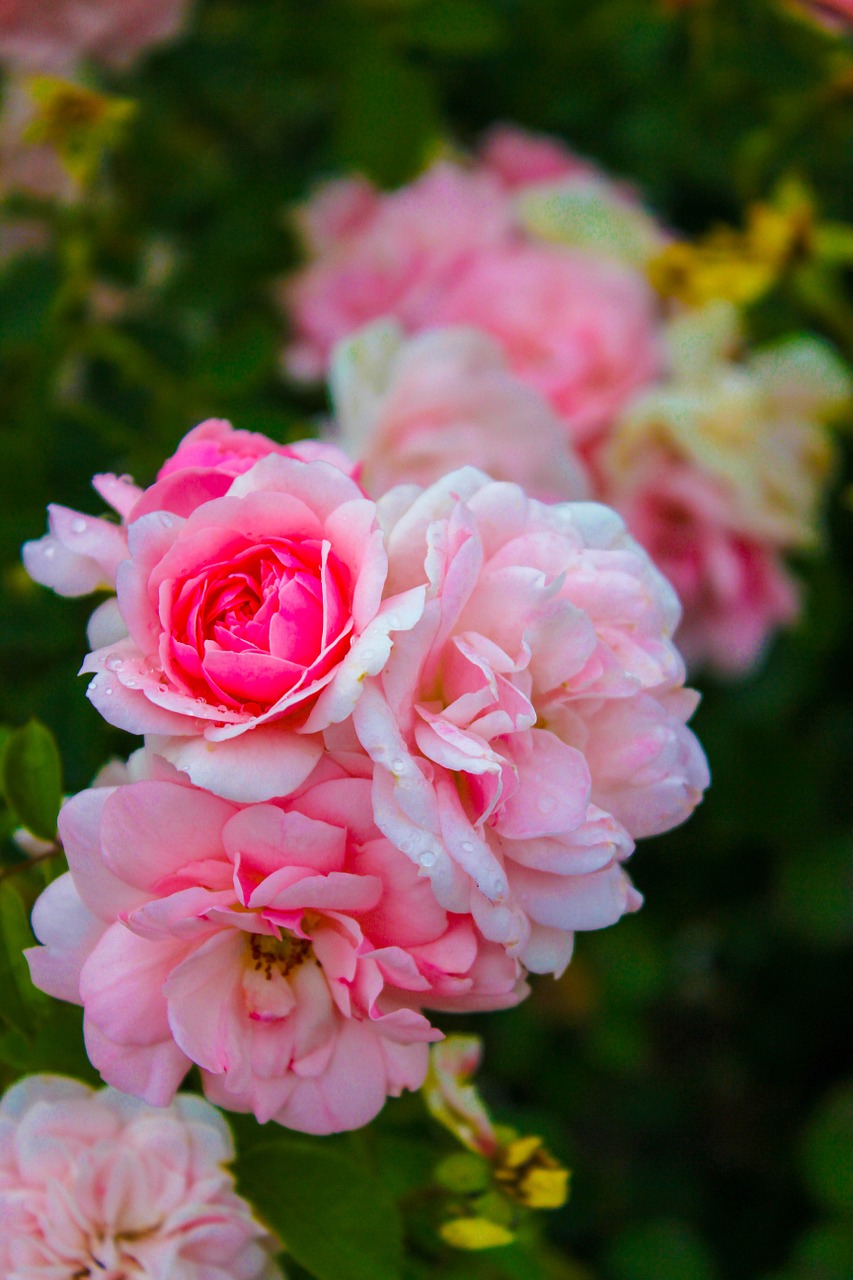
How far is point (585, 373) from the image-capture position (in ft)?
3.78

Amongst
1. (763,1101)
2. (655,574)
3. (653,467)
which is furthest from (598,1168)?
(655,574)

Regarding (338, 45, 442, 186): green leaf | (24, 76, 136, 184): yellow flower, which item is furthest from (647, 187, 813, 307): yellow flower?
(24, 76, 136, 184): yellow flower

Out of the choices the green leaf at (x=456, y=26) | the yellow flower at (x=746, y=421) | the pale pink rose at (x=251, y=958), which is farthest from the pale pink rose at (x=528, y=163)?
the pale pink rose at (x=251, y=958)

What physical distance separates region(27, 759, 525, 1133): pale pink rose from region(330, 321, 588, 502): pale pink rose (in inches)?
17.6

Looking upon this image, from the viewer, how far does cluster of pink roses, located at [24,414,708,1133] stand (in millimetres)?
505

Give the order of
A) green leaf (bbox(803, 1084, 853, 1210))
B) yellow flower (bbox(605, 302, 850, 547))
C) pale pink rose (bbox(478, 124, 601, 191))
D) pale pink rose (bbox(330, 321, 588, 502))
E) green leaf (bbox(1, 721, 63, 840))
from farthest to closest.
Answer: pale pink rose (bbox(478, 124, 601, 191)) → green leaf (bbox(803, 1084, 853, 1210)) → yellow flower (bbox(605, 302, 850, 547)) → pale pink rose (bbox(330, 321, 588, 502)) → green leaf (bbox(1, 721, 63, 840))

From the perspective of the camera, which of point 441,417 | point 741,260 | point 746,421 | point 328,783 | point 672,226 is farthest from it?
point 672,226

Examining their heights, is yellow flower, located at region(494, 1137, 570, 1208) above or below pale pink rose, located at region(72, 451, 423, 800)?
below

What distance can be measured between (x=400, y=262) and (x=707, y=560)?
1.57 ft

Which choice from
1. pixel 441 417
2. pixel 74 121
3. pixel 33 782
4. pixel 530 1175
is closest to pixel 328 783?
pixel 33 782

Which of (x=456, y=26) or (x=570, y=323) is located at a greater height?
(x=456, y=26)

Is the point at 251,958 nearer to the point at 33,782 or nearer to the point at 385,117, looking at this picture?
the point at 33,782

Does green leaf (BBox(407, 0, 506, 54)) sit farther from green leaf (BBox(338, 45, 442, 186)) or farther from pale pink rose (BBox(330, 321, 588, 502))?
pale pink rose (BBox(330, 321, 588, 502))

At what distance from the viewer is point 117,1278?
599mm
